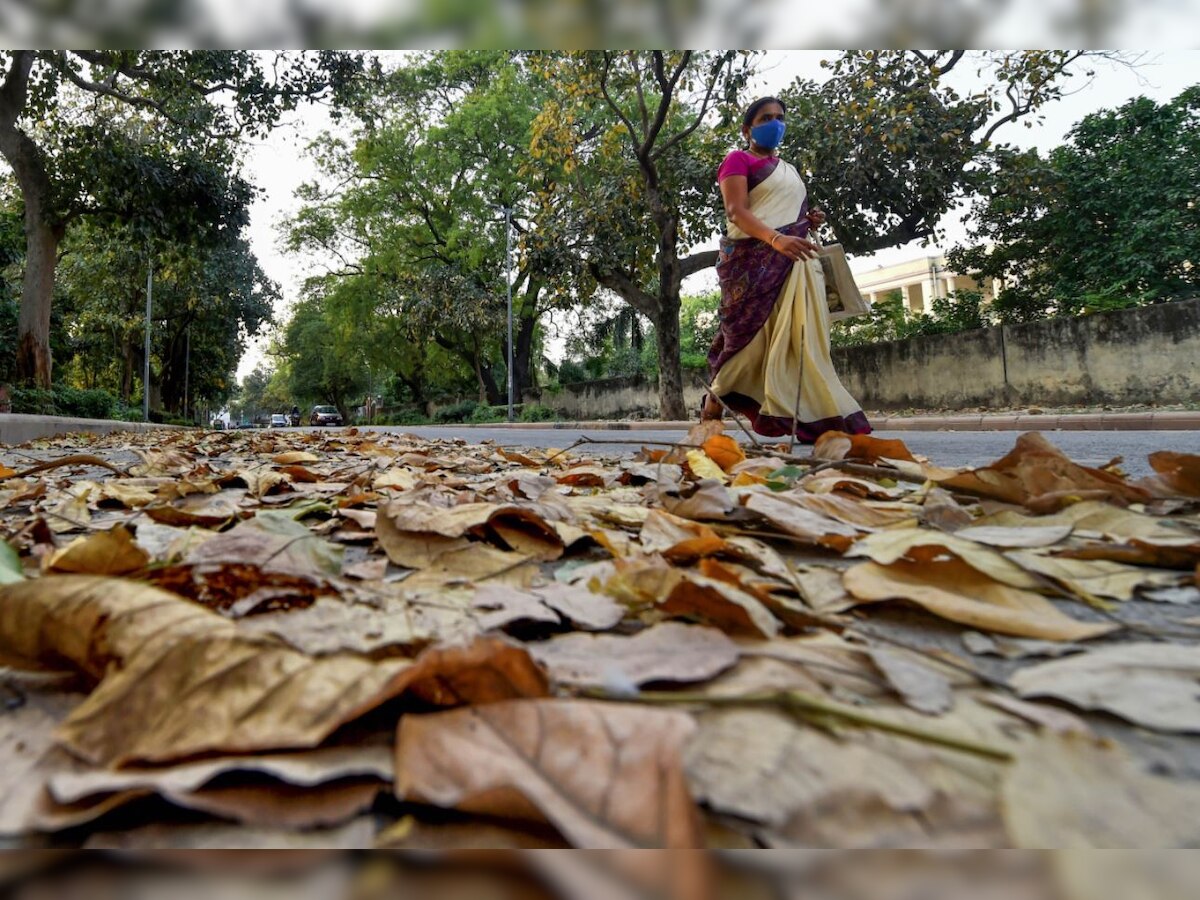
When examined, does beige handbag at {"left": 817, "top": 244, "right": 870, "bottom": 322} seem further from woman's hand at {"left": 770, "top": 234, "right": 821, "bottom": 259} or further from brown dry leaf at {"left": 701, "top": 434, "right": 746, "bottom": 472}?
brown dry leaf at {"left": 701, "top": 434, "right": 746, "bottom": 472}

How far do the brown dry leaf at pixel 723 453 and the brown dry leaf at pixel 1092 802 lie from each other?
195 centimetres

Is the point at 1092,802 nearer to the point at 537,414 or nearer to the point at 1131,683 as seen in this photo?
the point at 1131,683

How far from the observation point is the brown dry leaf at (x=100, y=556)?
3.31ft

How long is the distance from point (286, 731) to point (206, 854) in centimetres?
11

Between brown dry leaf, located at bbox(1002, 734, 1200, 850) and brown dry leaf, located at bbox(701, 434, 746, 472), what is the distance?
6.41 ft

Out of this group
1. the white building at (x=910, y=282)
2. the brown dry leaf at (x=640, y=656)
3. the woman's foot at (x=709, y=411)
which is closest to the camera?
the brown dry leaf at (x=640, y=656)

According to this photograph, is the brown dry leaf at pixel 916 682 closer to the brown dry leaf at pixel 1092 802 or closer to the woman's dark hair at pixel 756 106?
the brown dry leaf at pixel 1092 802

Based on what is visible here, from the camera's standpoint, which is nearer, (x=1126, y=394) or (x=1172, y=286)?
(x=1126, y=394)

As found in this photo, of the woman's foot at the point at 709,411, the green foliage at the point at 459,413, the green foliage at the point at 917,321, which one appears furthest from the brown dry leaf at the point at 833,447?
the green foliage at the point at 459,413

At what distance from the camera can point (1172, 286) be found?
13.2m

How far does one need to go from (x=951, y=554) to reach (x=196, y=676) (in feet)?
3.14

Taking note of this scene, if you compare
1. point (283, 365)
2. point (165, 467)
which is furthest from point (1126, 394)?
point (283, 365)

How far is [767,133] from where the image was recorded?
14.3 feet

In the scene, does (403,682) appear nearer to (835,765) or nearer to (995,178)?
(835,765)
